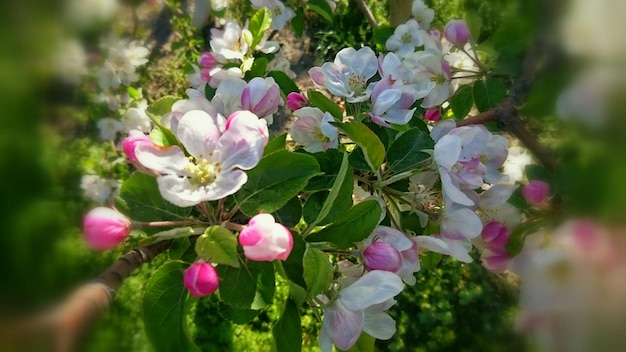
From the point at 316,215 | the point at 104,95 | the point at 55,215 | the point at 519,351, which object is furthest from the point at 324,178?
the point at 55,215

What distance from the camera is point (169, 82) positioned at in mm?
1779

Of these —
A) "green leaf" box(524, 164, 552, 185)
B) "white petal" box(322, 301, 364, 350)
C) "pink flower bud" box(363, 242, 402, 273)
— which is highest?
"pink flower bud" box(363, 242, 402, 273)

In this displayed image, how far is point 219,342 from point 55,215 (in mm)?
584

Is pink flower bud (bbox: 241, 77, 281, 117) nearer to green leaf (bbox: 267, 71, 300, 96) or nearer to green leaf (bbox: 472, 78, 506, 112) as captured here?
green leaf (bbox: 267, 71, 300, 96)

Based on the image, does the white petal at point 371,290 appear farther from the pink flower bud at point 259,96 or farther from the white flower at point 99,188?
the white flower at point 99,188

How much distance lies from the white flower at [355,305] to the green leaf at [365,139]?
117 millimetres

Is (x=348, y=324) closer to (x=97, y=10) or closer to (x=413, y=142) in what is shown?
(x=413, y=142)

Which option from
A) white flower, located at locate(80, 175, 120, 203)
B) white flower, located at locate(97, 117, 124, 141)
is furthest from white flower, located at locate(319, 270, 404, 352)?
white flower, located at locate(97, 117, 124, 141)

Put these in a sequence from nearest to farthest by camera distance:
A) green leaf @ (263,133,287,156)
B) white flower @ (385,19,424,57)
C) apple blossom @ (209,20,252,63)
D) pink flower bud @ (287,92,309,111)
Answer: green leaf @ (263,133,287,156) < pink flower bud @ (287,92,309,111) < apple blossom @ (209,20,252,63) < white flower @ (385,19,424,57)

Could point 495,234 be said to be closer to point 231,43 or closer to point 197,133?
point 197,133

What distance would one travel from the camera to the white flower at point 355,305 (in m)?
0.45

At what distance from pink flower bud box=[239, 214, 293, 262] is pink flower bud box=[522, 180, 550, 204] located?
1.14 ft

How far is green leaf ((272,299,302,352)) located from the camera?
505 millimetres

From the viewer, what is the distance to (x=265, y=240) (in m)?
0.41
